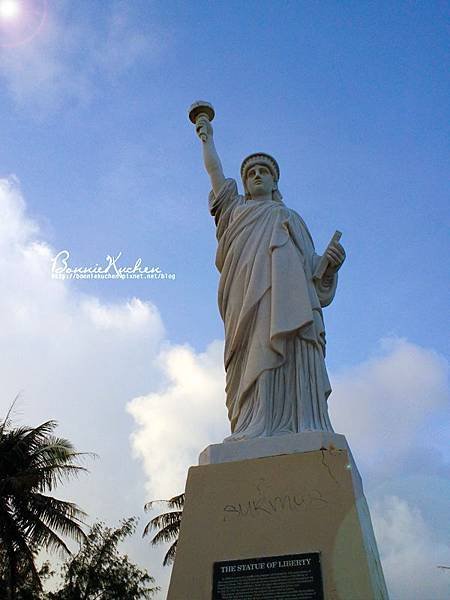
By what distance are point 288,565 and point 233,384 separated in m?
1.94

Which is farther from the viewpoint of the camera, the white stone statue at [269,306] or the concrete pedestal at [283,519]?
the white stone statue at [269,306]

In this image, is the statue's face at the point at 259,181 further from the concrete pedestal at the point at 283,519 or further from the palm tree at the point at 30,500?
the palm tree at the point at 30,500

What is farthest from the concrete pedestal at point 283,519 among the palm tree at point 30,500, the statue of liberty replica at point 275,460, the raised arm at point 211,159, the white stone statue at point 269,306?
the palm tree at point 30,500

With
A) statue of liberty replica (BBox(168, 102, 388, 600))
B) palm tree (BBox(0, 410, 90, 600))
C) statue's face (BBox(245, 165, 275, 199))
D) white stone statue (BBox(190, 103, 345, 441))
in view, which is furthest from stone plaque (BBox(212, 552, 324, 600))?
palm tree (BBox(0, 410, 90, 600))

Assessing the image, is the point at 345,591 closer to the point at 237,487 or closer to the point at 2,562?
the point at 237,487

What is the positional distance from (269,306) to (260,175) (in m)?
1.99

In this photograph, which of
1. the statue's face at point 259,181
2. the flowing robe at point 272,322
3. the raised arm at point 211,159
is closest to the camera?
the flowing robe at point 272,322

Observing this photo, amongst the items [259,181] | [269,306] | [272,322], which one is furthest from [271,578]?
[259,181]

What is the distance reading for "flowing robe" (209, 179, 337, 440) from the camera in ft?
18.7

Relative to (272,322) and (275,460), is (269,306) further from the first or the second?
(275,460)

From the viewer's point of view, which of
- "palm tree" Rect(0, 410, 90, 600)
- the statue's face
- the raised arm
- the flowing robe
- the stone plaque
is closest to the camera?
the stone plaque

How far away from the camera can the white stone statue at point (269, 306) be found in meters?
5.71

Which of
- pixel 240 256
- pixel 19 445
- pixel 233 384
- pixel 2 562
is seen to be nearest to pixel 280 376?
pixel 233 384

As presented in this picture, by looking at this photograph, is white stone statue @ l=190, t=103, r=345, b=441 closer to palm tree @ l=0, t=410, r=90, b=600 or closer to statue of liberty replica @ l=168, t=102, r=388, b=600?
statue of liberty replica @ l=168, t=102, r=388, b=600
